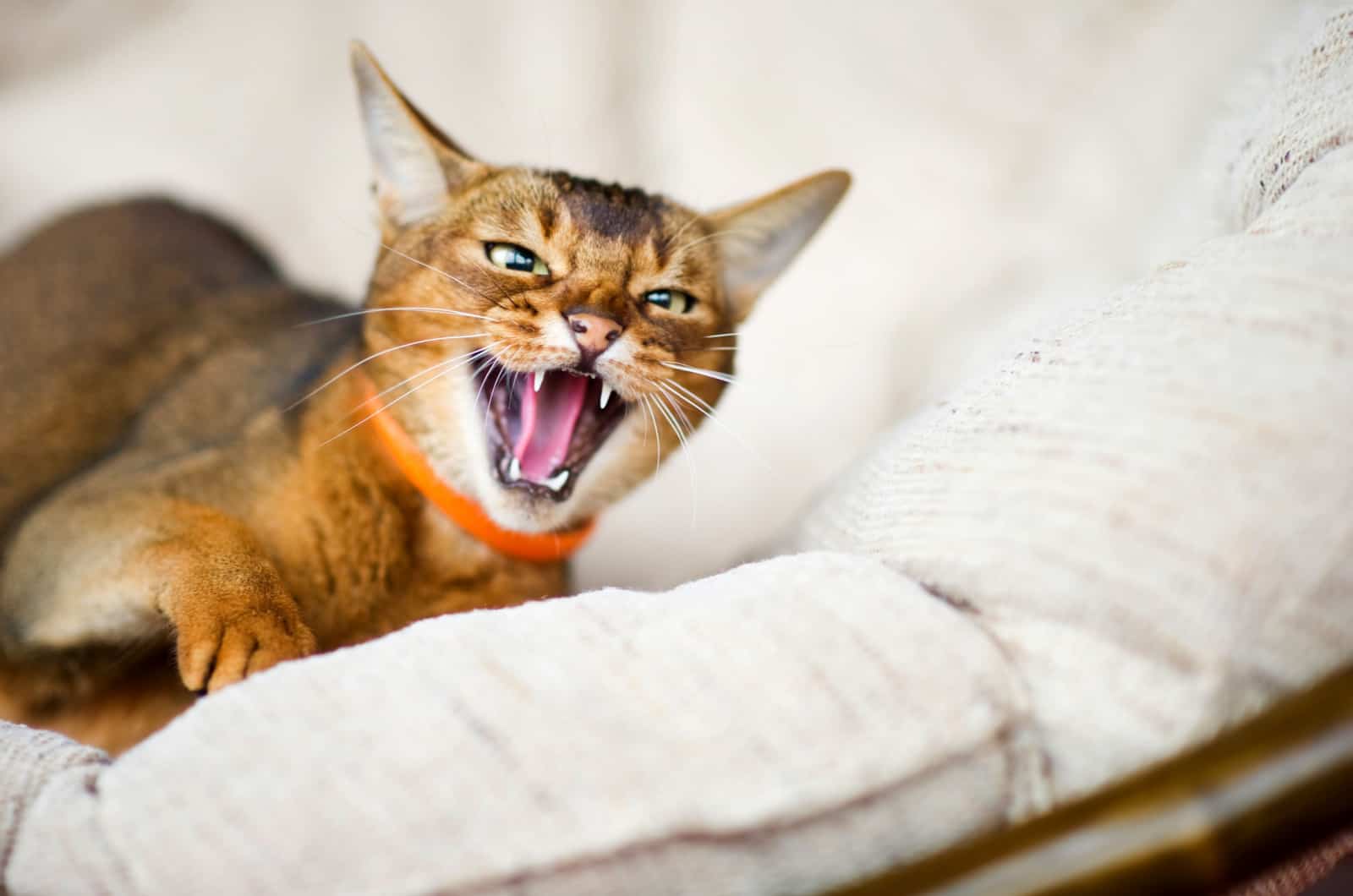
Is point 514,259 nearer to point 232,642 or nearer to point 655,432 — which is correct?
point 655,432

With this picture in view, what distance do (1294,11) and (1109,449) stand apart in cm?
138

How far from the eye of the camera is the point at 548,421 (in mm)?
1434

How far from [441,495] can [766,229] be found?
682 millimetres

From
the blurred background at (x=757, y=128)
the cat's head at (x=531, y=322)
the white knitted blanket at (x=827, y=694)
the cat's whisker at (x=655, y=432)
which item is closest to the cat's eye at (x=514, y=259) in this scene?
the cat's head at (x=531, y=322)

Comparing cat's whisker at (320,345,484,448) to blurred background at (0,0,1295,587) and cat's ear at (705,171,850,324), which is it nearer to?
cat's ear at (705,171,850,324)

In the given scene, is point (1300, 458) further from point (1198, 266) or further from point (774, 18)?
point (774, 18)

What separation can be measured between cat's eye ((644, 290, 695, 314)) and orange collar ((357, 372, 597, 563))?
38 centimetres

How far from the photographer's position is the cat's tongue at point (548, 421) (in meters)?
1.40

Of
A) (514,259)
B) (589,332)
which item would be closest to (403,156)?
(514,259)

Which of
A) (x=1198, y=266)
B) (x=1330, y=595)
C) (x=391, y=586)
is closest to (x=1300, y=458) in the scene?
(x=1330, y=595)

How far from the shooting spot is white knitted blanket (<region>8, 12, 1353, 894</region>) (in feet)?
2.54

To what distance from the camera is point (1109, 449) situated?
2.88ft

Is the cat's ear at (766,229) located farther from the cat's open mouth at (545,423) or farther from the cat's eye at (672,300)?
the cat's open mouth at (545,423)

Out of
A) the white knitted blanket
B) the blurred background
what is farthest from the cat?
the blurred background
